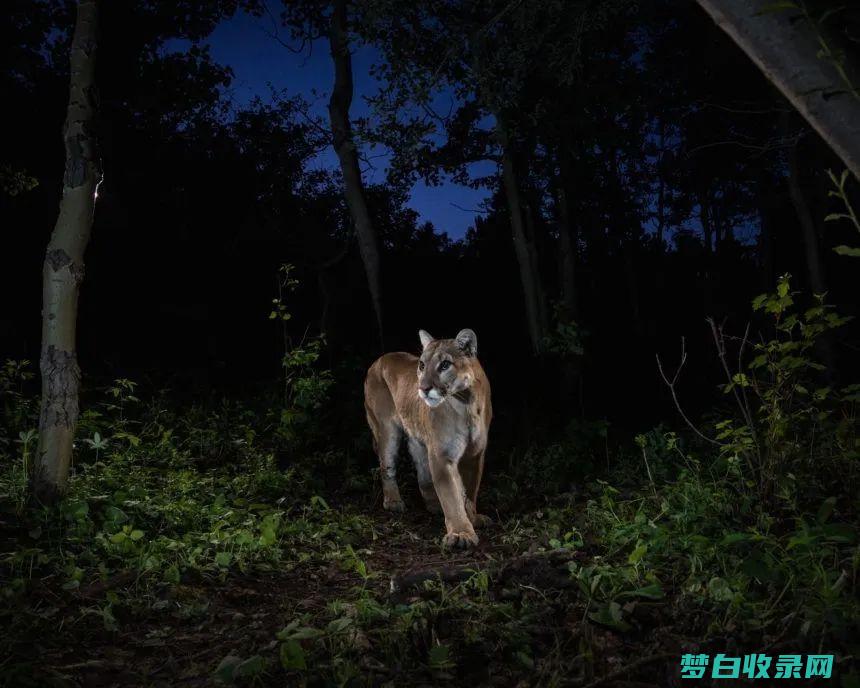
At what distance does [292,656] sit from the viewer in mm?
2666

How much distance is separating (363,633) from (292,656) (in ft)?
1.30

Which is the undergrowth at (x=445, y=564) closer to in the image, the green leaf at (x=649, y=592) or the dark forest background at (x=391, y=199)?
the green leaf at (x=649, y=592)

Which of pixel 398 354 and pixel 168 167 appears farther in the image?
pixel 168 167

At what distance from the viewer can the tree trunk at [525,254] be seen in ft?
41.4

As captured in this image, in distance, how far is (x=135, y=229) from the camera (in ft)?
50.2

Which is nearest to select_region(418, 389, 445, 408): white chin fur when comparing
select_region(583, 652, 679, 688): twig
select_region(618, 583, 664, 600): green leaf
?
select_region(618, 583, 664, 600): green leaf

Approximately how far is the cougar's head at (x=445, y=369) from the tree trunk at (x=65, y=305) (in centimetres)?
291

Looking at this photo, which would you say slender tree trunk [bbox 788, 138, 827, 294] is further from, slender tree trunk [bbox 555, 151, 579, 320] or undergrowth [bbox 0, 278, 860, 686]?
undergrowth [bbox 0, 278, 860, 686]

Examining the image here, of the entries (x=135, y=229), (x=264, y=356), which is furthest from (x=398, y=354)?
(x=135, y=229)

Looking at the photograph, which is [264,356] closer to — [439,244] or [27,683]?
[27,683]

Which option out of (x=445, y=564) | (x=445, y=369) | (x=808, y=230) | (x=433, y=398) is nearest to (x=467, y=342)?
(x=445, y=369)

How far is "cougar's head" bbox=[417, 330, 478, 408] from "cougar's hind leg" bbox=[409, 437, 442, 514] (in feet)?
3.15

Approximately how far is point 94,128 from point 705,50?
589 inches

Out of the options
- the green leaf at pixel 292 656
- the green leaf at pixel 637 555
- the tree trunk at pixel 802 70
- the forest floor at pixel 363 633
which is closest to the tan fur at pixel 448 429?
the forest floor at pixel 363 633
